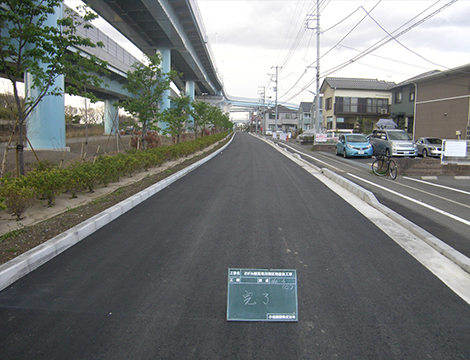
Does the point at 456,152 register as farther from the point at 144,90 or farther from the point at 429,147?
the point at 144,90

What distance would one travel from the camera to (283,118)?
4611 inches

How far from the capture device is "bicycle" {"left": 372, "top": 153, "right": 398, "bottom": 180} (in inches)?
571

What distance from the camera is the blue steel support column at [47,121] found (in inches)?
721

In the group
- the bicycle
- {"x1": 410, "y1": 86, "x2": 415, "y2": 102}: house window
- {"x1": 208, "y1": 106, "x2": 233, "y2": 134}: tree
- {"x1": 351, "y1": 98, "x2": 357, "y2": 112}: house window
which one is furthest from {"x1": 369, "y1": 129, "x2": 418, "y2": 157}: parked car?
{"x1": 351, "y1": 98, "x2": 357, "y2": 112}: house window

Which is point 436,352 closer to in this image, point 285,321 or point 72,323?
point 285,321

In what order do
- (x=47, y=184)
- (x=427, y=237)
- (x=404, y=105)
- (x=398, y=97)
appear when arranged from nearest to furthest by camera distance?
1. (x=427, y=237)
2. (x=47, y=184)
3. (x=404, y=105)
4. (x=398, y=97)

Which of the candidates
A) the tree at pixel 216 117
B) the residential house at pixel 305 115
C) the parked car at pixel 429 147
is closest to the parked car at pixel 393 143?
the parked car at pixel 429 147

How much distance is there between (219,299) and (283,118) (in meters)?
116

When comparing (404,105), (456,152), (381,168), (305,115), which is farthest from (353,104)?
(381,168)

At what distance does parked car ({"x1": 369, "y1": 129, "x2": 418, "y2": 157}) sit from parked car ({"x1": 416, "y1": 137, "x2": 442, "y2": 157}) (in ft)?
6.71

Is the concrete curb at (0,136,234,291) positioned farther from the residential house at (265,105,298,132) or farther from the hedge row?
the residential house at (265,105,298,132)

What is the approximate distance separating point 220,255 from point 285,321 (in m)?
1.83

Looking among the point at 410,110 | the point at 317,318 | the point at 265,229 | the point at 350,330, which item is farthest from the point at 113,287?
the point at 410,110

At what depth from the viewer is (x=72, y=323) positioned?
11.5 feet
